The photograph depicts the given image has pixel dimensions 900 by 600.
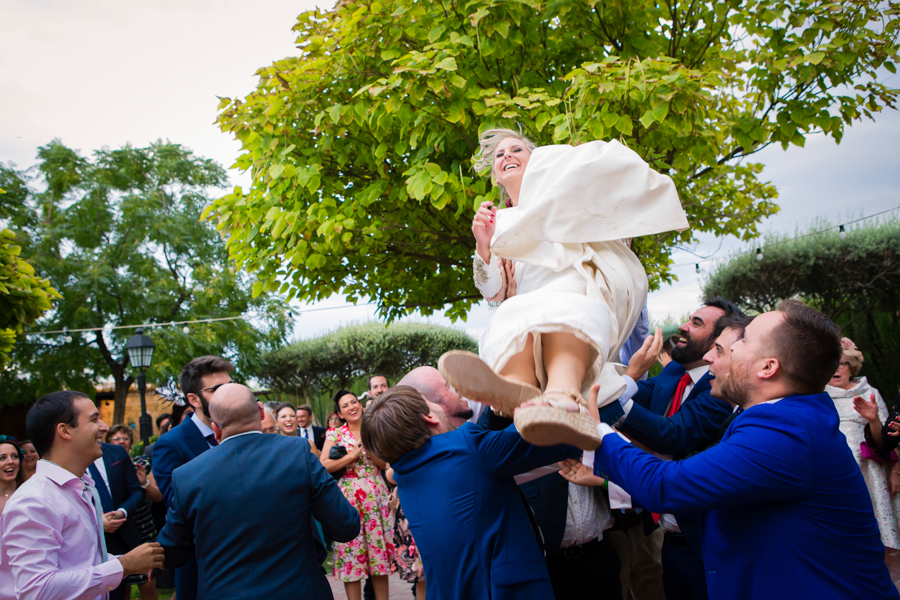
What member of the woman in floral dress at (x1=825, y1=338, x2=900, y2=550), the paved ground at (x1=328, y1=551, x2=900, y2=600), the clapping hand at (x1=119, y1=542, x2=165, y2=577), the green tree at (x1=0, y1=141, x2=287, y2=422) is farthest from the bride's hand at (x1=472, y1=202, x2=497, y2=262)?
the green tree at (x1=0, y1=141, x2=287, y2=422)

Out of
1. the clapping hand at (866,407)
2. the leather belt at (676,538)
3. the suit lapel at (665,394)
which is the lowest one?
the clapping hand at (866,407)

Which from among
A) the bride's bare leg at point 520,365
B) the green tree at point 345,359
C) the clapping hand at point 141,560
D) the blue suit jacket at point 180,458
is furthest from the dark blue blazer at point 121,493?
the green tree at point 345,359

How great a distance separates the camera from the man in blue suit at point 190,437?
333cm

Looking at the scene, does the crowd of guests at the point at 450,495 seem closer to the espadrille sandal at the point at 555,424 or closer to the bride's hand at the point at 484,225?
the espadrille sandal at the point at 555,424

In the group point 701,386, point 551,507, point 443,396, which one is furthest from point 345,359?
point 701,386

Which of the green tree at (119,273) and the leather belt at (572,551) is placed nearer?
the leather belt at (572,551)

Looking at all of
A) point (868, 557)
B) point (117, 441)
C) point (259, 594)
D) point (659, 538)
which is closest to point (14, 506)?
point (259, 594)

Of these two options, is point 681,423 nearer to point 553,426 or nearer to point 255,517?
point 553,426

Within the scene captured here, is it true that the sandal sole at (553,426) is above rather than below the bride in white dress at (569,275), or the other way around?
below

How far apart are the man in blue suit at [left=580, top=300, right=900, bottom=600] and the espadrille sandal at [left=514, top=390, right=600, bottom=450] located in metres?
0.25

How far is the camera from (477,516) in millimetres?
2273

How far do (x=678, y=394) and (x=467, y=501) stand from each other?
4.24 ft

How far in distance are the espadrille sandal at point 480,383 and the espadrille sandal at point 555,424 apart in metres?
0.11

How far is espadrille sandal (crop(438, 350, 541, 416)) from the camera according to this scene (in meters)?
1.77
